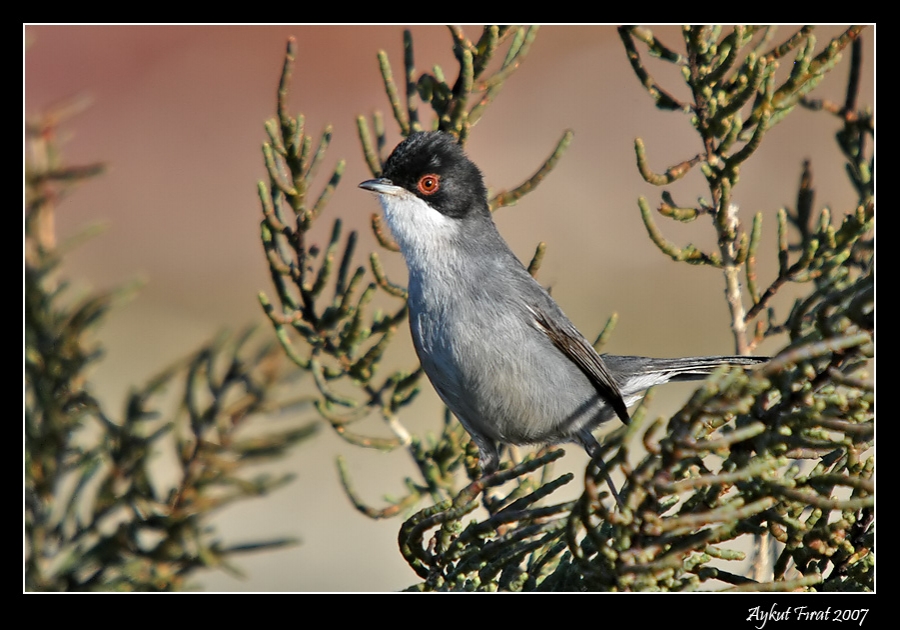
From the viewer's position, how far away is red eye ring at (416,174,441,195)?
348 centimetres

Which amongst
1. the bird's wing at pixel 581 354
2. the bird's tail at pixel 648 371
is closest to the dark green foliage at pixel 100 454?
the bird's wing at pixel 581 354

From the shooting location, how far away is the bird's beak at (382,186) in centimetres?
336

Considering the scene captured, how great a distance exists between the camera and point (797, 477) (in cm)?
168

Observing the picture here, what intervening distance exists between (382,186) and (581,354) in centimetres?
110

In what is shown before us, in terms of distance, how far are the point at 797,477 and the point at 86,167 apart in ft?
5.26

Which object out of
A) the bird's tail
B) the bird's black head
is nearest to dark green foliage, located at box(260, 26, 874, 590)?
the bird's black head

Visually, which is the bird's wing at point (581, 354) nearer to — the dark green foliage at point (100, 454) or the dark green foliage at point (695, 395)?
the dark green foliage at point (695, 395)

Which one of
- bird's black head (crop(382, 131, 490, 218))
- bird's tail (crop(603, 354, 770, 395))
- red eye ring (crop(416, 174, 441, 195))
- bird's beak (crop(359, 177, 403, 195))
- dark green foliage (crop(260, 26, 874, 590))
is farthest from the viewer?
bird's tail (crop(603, 354, 770, 395))

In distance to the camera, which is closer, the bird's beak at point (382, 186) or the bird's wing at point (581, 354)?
the bird's beak at point (382, 186)

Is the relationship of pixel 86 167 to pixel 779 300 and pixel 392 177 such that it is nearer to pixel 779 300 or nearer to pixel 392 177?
pixel 392 177

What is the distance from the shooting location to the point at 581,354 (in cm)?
360

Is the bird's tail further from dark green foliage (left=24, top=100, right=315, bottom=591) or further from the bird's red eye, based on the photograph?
dark green foliage (left=24, top=100, right=315, bottom=591)

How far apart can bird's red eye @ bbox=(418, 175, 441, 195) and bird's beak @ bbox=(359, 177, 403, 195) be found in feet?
0.34

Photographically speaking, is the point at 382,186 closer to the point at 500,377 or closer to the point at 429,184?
the point at 429,184
